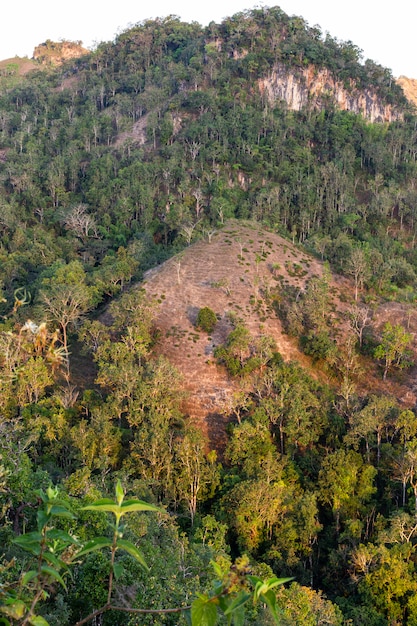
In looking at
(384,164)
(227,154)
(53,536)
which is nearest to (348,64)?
(384,164)

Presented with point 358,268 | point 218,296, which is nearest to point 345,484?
point 218,296

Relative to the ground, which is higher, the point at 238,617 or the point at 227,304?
the point at 238,617

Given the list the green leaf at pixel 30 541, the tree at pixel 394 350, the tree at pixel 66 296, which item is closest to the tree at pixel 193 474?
the tree at pixel 66 296

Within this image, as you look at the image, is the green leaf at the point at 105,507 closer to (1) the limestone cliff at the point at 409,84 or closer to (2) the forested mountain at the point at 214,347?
(2) the forested mountain at the point at 214,347

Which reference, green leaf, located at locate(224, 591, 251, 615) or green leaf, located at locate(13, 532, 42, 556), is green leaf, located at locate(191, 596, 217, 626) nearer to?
green leaf, located at locate(224, 591, 251, 615)

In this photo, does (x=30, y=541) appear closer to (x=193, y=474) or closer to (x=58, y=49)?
(x=193, y=474)
